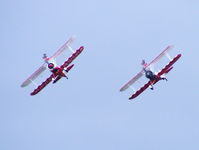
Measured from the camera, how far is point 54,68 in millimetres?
179875

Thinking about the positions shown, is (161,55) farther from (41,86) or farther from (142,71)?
(41,86)

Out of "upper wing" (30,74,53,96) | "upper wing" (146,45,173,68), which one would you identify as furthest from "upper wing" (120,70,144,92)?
"upper wing" (30,74,53,96)

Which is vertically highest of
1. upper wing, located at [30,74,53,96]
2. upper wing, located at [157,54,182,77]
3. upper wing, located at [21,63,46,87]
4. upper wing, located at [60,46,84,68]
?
upper wing, located at [21,63,46,87]

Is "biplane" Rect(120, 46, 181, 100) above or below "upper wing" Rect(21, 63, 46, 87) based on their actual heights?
below

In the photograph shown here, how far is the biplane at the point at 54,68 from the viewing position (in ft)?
587

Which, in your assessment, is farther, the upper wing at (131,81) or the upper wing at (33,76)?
the upper wing at (33,76)

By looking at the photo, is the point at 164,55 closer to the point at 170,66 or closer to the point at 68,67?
the point at 170,66

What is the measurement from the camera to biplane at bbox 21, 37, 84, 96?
179 metres

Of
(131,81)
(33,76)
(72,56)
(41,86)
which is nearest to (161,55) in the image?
(131,81)

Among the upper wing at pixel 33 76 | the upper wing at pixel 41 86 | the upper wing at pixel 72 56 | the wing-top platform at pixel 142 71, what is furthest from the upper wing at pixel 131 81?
the upper wing at pixel 33 76

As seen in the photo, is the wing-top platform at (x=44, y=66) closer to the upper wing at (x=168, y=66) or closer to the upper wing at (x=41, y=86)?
the upper wing at (x=41, y=86)

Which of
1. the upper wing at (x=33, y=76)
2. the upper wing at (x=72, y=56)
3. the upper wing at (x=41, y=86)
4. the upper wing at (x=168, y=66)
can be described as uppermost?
the upper wing at (x=33, y=76)

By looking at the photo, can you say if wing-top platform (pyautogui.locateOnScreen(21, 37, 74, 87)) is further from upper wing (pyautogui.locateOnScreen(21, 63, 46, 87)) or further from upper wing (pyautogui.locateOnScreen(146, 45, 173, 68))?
upper wing (pyautogui.locateOnScreen(146, 45, 173, 68))

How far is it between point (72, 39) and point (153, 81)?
17516 millimetres
